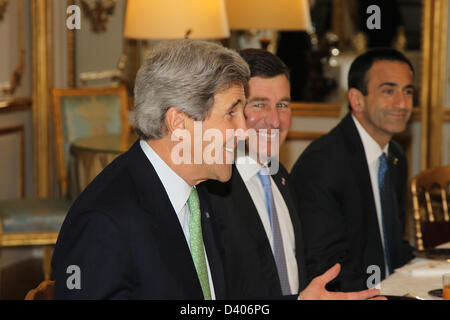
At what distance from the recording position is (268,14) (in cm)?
378

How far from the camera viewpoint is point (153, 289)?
1451 millimetres

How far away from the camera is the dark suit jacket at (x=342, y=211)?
2.32 m

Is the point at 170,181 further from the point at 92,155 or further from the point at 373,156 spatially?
the point at 92,155

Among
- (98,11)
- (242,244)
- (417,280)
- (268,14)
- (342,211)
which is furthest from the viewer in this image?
(98,11)

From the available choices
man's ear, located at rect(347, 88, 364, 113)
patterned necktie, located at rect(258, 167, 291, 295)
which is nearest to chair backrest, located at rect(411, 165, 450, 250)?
man's ear, located at rect(347, 88, 364, 113)

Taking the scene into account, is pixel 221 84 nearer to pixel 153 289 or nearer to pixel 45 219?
pixel 153 289

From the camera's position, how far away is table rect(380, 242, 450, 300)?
196cm

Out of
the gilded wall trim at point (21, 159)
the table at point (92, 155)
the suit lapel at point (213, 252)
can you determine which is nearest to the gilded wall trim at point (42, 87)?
the gilded wall trim at point (21, 159)

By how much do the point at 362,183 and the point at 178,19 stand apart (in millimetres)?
1181

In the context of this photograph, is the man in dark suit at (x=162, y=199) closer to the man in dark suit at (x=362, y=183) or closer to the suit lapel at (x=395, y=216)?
the man in dark suit at (x=362, y=183)

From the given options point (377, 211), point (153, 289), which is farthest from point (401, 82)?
point (153, 289)

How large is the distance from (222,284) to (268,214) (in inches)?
18.4

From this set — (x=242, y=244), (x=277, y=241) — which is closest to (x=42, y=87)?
(x=277, y=241)

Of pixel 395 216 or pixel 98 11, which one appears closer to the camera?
pixel 395 216
